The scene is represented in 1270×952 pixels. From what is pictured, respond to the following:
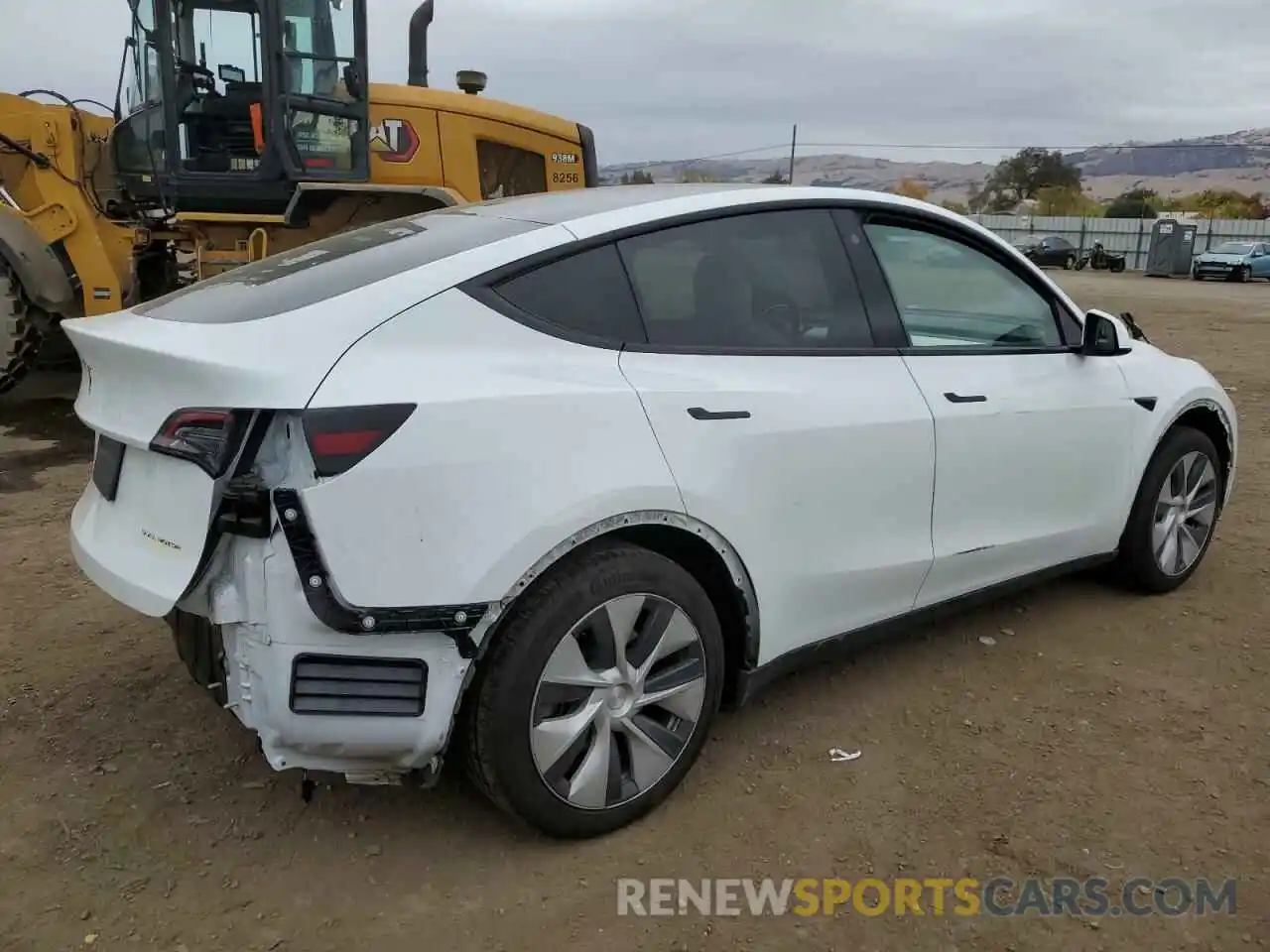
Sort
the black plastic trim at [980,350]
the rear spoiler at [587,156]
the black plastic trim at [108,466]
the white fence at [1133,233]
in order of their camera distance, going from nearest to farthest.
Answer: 1. the black plastic trim at [108,466]
2. the black plastic trim at [980,350]
3. the rear spoiler at [587,156]
4. the white fence at [1133,233]

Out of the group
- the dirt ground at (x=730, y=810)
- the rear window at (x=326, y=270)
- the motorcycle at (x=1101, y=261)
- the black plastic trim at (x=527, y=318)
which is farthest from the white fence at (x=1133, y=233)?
the black plastic trim at (x=527, y=318)

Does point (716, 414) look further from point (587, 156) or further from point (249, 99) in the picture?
point (587, 156)

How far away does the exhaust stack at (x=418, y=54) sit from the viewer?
8.21 metres

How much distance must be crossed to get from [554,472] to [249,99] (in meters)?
6.07

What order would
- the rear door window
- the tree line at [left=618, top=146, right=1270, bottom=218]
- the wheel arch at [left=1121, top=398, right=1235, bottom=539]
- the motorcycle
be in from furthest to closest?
the tree line at [left=618, top=146, right=1270, bottom=218]
the motorcycle
the wheel arch at [left=1121, top=398, right=1235, bottom=539]
the rear door window

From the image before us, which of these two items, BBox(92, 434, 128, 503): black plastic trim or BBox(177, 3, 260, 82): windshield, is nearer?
BBox(92, 434, 128, 503): black plastic trim

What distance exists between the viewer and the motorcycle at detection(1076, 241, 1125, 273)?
3928 cm

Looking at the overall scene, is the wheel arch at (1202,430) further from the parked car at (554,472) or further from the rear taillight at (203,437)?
the rear taillight at (203,437)

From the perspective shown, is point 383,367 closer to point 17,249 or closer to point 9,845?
point 9,845

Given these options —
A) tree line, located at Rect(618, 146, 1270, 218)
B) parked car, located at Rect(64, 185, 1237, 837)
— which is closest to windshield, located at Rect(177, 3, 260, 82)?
parked car, located at Rect(64, 185, 1237, 837)

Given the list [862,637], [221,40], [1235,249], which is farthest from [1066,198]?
[862,637]

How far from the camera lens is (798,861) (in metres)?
2.69

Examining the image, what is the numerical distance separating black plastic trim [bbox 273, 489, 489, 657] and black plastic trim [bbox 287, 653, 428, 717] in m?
0.08

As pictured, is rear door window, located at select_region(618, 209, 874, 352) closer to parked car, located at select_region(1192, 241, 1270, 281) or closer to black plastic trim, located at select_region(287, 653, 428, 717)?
black plastic trim, located at select_region(287, 653, 428, 717)
